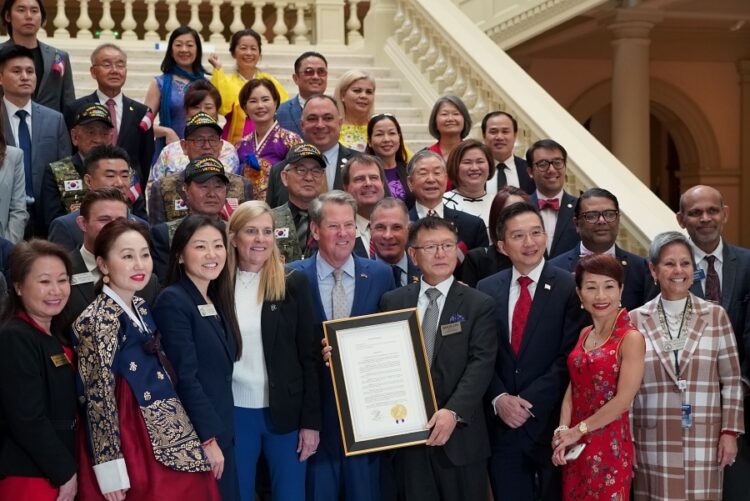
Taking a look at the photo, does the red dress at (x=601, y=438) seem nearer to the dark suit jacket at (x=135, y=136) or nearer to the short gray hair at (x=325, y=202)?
the short gray hair at (x=325, y=202)

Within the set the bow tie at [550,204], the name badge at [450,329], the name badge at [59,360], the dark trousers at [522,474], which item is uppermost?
the bow tie at [550,204]

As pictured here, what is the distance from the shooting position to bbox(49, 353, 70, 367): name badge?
4508mm

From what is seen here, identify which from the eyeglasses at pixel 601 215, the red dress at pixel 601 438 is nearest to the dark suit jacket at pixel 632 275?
the eyeglasses at pixel 601 215

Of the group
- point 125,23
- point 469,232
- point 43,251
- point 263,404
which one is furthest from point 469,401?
point 125,23

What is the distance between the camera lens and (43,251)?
4590 millimetres

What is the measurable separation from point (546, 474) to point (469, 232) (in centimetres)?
163

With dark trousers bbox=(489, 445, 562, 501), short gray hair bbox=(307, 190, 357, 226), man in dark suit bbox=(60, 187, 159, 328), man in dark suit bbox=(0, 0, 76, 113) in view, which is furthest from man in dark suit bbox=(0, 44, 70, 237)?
dark trousers bbox=(489, 445, 562, 501)

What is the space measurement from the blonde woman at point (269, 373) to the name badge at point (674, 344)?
1.78 m

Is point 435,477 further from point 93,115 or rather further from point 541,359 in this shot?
point 93,115

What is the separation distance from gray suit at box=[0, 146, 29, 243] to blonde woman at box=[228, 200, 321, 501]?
1878mm

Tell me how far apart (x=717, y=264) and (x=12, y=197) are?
4126 mm

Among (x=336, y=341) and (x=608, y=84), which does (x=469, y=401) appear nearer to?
(x=336, y=341)

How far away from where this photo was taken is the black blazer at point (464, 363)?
16.7ft

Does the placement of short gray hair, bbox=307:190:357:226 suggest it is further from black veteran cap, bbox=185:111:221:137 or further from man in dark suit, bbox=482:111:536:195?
man in dark suit, bbox=482:111:536:195
